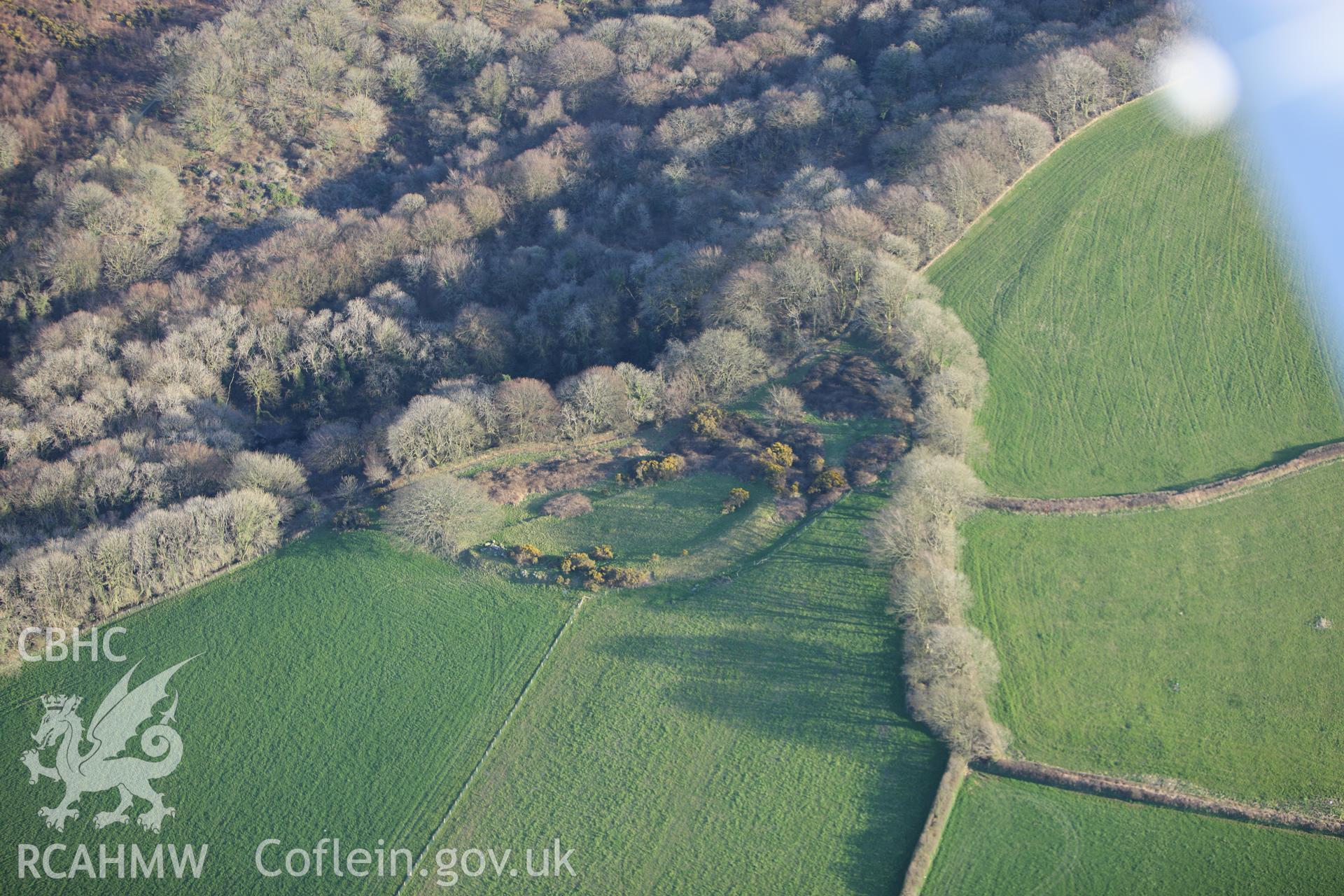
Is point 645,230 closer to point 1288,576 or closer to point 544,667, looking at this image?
A: point 544,667

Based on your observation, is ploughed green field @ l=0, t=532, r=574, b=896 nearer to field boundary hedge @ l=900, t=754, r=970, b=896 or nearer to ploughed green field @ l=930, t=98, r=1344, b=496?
field boundary hedge @ l=900, t=754, r=970, b=896

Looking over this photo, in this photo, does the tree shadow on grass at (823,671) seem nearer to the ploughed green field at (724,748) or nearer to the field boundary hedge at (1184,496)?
the ploughed green field at (724,748)

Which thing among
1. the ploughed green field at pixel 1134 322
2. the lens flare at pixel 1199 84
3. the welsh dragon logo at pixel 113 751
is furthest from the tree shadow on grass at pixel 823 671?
the lens flare at pixel 1199 84

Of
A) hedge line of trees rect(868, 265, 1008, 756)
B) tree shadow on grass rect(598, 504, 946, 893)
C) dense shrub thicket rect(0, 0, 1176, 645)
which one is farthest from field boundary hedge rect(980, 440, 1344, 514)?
tree shadow on grass rect(598, 504, 946, 893)

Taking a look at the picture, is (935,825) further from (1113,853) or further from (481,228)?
(481,228)

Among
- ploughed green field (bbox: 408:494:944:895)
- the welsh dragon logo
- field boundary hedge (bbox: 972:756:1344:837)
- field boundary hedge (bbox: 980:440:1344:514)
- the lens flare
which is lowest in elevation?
the welsh dragon logo

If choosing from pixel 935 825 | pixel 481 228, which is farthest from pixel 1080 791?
pixel 481 228
